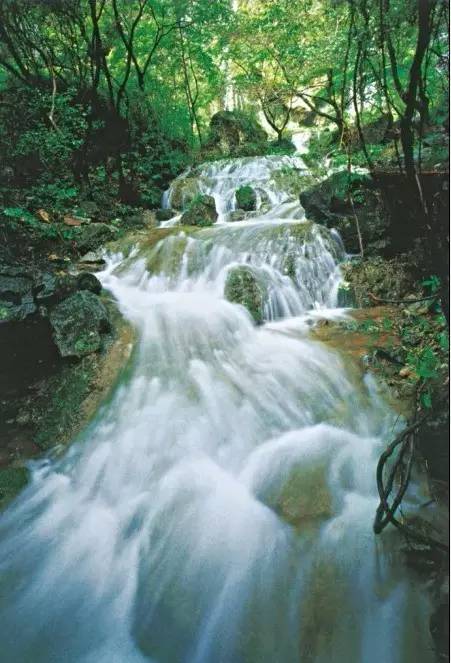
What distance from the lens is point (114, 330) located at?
5594 mm

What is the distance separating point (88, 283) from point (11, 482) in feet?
11.2

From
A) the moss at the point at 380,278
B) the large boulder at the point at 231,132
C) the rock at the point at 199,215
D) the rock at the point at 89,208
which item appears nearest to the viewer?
the moss at the point at 380,278

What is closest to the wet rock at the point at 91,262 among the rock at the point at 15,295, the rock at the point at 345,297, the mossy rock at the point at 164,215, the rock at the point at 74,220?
the rock at the point at 74,220

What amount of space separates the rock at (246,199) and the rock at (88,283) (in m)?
6.14

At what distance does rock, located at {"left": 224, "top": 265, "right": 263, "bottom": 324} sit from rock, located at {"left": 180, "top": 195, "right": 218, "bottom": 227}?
3817 millimetres

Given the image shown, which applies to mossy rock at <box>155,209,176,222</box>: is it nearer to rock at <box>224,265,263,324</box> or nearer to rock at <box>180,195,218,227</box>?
rock at <box>180,195,218,227</box>

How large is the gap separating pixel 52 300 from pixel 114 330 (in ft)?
2.98

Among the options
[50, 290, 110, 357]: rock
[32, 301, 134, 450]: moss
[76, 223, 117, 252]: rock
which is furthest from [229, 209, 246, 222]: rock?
[32, 301, 134, 450]: moss

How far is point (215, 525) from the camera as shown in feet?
10.5

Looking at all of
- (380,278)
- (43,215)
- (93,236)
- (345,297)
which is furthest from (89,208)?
(380,278)

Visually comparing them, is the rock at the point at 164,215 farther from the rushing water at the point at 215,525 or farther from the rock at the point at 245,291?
the rushing water at the point at 215,525

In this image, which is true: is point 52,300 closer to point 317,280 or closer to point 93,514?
point 93,514

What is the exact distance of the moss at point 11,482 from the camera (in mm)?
3646

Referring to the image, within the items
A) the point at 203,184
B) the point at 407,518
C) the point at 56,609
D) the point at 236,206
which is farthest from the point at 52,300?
the point at 203,184
